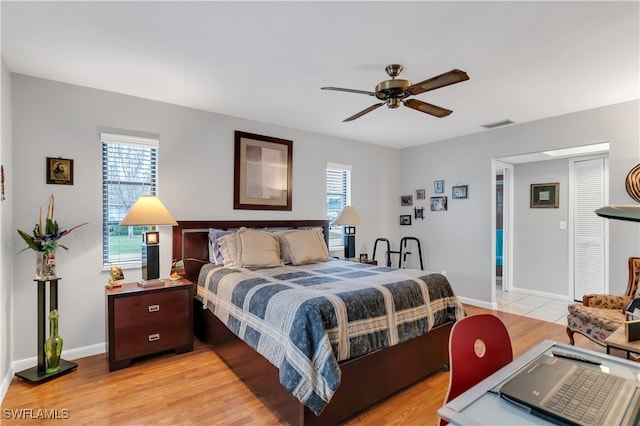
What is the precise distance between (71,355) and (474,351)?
348cm

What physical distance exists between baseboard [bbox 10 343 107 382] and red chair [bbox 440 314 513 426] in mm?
3264

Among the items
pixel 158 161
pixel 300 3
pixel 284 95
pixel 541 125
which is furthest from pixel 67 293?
pixel 541 125

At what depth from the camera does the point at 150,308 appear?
2.90m

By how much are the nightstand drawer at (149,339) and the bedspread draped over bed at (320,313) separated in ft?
1.17

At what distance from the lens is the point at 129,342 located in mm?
2797

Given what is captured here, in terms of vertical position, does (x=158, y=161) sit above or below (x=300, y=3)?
below

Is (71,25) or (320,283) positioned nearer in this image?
(71,25)

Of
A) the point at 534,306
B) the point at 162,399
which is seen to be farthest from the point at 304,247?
the point at 534,306

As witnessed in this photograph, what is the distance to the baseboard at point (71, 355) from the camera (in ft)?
8.94

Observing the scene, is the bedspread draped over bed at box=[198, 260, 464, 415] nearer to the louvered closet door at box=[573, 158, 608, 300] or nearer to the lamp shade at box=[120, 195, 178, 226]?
the lamp shade at box=[120, 195, 178, 226]

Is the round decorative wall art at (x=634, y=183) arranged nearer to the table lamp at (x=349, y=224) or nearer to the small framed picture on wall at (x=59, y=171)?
the table lamp at (x=349, y=224)

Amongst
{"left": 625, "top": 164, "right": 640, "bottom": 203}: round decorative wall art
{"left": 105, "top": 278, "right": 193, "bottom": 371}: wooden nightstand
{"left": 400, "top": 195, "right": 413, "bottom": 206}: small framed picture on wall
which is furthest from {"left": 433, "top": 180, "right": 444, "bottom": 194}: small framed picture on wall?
{"left": 105, "top": 278, "right": 193, "bottom": 371}: wooden nightstand

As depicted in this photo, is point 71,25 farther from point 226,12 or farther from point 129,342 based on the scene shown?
point 129,342

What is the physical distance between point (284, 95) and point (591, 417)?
3194mm
